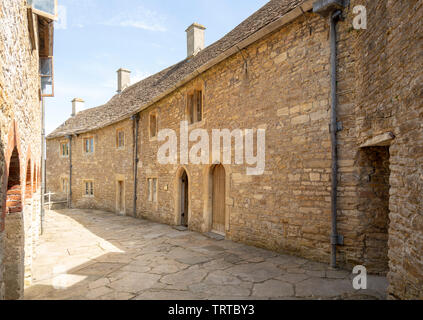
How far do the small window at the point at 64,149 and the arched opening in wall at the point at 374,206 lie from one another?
64.7 ft

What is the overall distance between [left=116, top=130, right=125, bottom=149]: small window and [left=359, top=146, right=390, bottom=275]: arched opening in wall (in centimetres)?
1225

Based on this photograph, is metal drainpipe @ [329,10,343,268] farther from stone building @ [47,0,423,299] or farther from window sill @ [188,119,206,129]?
window sill @ [188,119,206,129]

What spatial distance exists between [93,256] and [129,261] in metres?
1.05

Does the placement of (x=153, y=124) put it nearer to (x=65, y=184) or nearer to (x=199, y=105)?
(x=199, y=105)

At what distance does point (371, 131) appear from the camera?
4414mm

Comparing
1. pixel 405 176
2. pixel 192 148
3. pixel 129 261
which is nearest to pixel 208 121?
pixel 192 148

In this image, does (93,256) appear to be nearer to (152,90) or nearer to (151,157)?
(151,157)

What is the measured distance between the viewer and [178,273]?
203 inches

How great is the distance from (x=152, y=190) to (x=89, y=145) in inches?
326

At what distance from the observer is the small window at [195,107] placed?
951 cm

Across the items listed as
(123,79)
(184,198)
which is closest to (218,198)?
(184,198)

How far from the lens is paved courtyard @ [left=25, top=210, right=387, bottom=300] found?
422 centimetres
